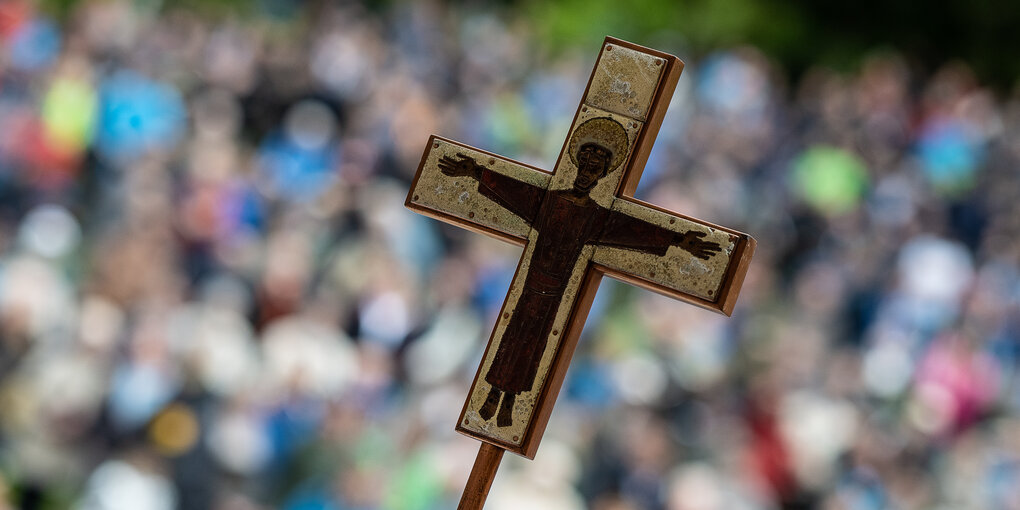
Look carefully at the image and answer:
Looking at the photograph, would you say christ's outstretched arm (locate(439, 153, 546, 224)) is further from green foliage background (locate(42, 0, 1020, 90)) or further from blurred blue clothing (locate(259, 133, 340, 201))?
green foliage background (locate(42, 0, 1020, 90))

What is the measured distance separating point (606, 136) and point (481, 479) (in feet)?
2.46

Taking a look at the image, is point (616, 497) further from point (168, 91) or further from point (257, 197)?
point (168, 91)

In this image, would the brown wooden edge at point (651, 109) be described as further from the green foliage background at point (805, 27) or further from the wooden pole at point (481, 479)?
the green foliage background at point (805, 27)

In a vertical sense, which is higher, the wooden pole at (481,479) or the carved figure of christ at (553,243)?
the carved figure of christ at (553,243)

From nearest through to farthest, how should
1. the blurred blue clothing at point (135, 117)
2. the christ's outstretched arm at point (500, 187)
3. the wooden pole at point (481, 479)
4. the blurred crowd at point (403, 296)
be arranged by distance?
the wooden pole at point (481, 479) → the christ's outstretched arm at point (500, 187) → the blurred crowd at point (403, 296) → the blurred blue clothing at point (135, 117)

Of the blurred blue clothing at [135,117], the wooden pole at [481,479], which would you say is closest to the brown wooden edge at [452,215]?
the wooden pole at [481,479]

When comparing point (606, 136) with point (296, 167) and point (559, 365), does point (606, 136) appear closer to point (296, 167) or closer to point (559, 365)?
point (559, 365)

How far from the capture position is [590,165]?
8.96 feet

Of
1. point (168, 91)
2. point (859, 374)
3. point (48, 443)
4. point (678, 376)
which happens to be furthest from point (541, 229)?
point (168, 91)

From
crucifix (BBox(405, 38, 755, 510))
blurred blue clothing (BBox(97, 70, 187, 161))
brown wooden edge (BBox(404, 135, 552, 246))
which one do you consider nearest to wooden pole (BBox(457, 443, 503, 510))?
crucifix (BBox(405, 38, 755, 510))

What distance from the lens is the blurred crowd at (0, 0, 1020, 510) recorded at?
7742 mm

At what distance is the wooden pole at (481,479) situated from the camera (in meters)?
2.49

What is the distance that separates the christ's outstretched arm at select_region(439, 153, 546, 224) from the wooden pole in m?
0.50

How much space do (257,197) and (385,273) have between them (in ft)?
4.48
